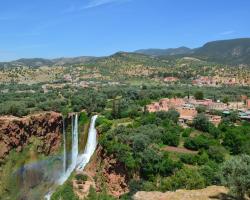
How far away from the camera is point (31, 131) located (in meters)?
56.3

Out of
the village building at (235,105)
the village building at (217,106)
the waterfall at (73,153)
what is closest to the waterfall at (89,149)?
the waterfall at (73,153)

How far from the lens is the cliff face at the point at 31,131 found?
54.2 meters

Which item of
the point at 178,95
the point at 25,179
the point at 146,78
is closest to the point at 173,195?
the point at 25,179

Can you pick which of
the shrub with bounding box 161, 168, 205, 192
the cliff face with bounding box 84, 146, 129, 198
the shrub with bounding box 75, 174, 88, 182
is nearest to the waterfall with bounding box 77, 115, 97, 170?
the cliff face with bounding box 84, 146, 129, 198

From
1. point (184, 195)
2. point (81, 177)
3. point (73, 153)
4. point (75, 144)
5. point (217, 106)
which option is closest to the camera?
point (184, 195)

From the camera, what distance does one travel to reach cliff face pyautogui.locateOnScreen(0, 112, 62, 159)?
5416 cm

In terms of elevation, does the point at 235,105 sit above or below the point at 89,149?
above

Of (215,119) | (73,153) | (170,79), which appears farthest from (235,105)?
(170,79)

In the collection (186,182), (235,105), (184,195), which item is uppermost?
(184,195)

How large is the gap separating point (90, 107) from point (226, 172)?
4477 centimetres

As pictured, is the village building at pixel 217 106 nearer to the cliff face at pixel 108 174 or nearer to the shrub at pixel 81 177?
the cliff face at pixel 108 174

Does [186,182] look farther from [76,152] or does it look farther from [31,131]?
[31,131]

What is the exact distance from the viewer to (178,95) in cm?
8812

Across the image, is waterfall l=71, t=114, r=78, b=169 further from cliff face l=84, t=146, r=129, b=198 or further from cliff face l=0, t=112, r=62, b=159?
cliff face l=84, t=146, r=129, b=198
